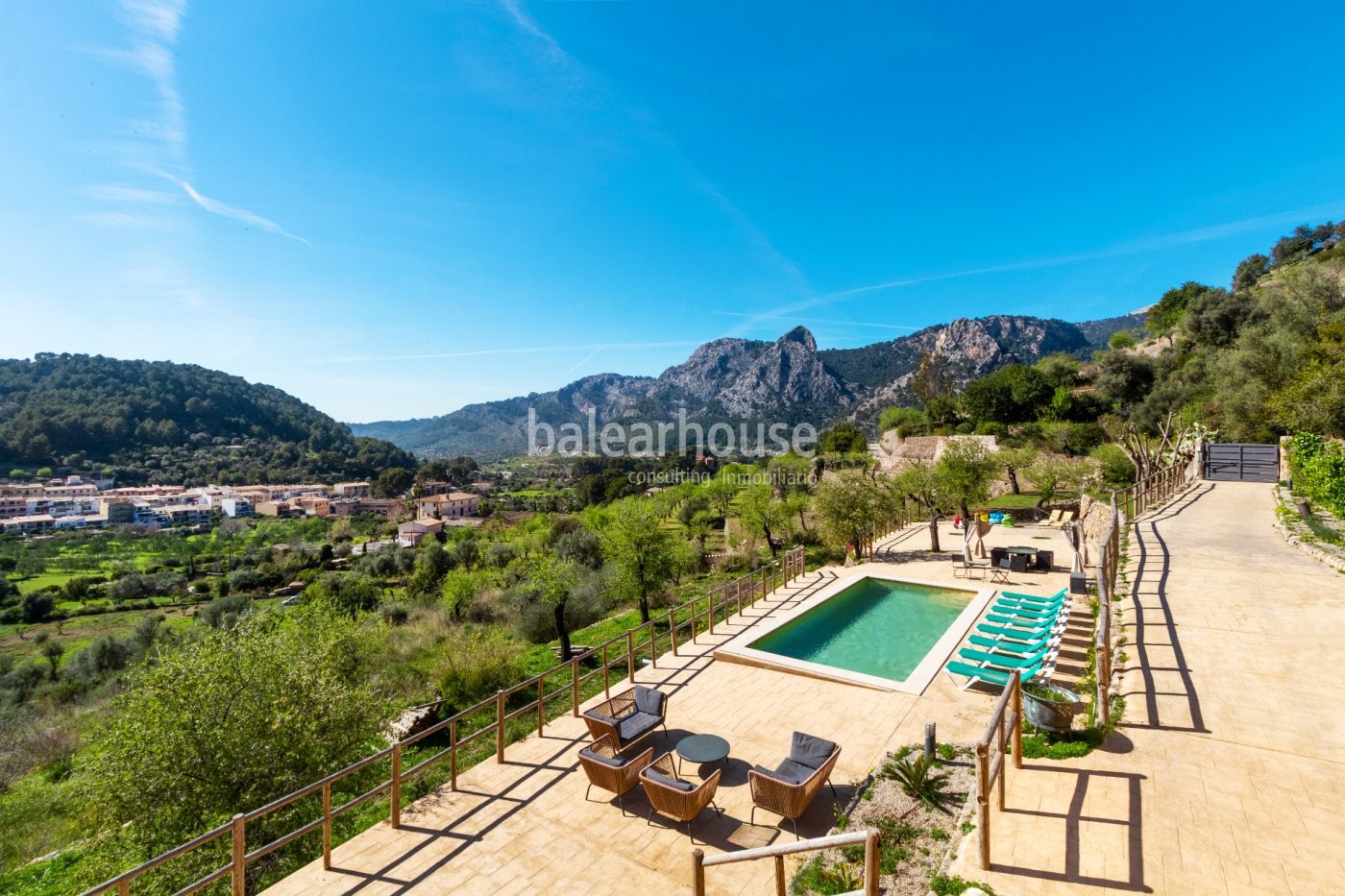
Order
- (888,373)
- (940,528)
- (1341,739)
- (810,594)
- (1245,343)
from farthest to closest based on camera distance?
(888,373), (1245,343), (940,528), (810,594), (1341,739)

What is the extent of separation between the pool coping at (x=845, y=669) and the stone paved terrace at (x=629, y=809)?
0.16 metres

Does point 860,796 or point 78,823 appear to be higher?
point 860,796

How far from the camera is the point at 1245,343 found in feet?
99.5

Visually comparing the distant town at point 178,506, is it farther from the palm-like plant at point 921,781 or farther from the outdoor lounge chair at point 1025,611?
the palm-like plant at point 921,781

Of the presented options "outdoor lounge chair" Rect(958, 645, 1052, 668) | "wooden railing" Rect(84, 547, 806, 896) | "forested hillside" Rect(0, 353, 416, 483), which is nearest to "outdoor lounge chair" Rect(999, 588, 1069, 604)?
"outdoor lounge chair" Rect(958, 645, 1052, 668)

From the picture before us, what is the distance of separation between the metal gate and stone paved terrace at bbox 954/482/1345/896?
20777mm

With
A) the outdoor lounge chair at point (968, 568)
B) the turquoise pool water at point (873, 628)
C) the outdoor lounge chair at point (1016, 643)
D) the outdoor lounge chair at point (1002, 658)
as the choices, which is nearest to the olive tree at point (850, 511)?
the outdoor lounge chair at point (968, 568)

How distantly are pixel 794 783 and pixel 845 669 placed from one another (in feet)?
15.4

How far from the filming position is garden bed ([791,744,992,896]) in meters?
4.32

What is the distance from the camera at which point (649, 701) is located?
724 centimetres

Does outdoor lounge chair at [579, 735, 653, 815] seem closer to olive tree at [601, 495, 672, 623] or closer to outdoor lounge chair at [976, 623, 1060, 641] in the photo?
outdoor lounge chair at [976, 623, 1060, 641]

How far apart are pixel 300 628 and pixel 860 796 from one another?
54.5 feet

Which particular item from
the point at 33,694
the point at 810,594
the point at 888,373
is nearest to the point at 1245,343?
the point at 810,594

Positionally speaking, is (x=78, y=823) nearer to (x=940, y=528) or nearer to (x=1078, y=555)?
(x=1078, y=555)
